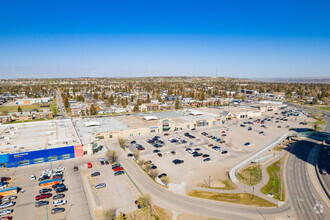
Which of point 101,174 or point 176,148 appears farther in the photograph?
point 176,148

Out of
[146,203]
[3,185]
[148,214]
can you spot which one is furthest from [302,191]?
[3,185]

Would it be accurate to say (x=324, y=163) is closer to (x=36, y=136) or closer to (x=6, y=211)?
(x=6, y=211)

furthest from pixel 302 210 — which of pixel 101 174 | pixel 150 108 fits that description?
pixel 150 108

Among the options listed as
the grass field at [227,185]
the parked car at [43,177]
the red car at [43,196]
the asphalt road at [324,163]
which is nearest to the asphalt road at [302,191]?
the asphalt road at [324,163]

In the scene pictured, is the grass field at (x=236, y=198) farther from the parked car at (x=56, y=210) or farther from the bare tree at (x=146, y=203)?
the parked car at (x=56, y=210)

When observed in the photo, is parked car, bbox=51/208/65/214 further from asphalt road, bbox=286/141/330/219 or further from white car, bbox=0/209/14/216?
asphalt road, bbox=286/141/330/219

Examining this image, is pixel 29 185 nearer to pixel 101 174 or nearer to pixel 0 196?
pixel 0 196
